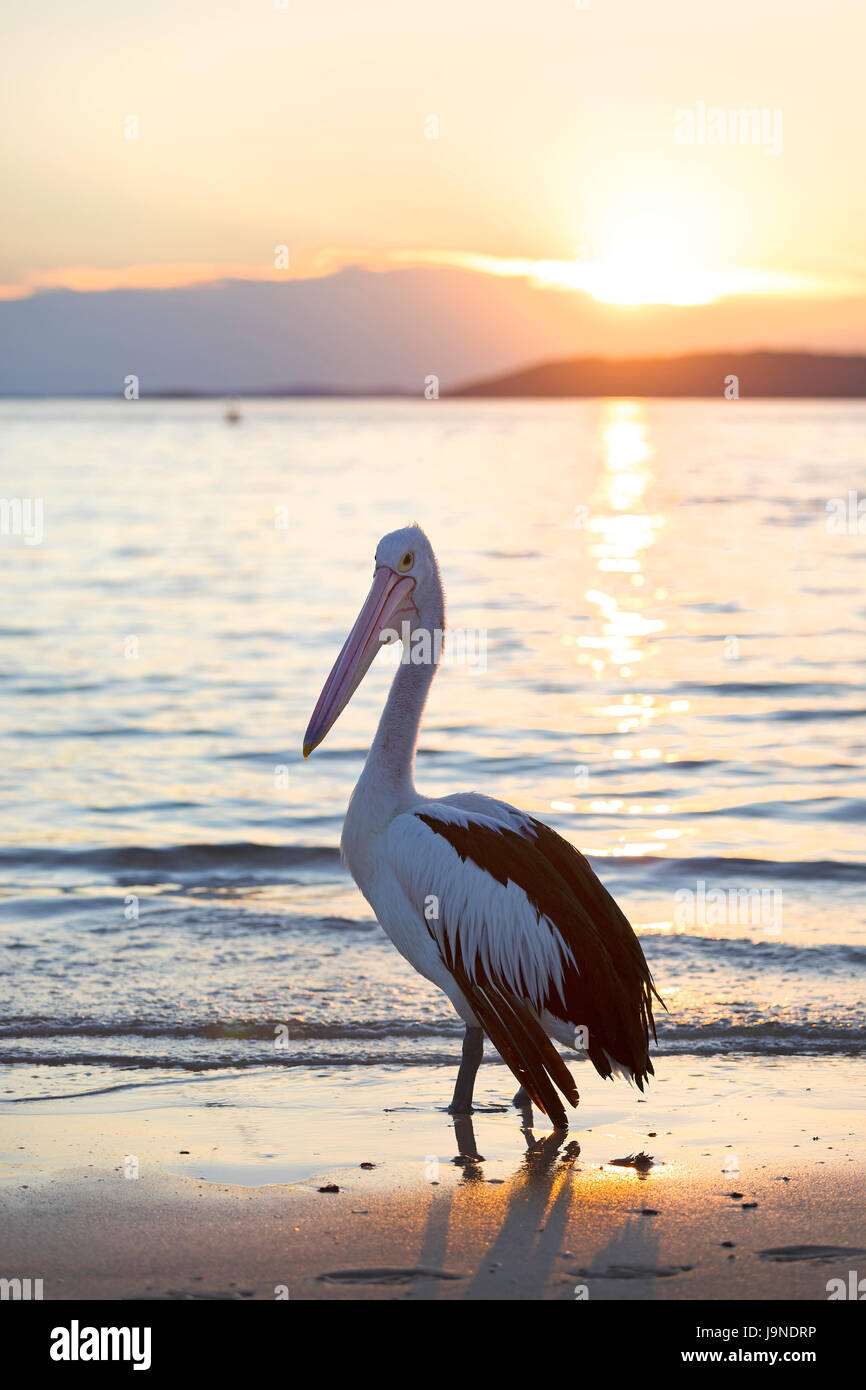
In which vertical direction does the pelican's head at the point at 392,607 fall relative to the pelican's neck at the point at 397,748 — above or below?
above

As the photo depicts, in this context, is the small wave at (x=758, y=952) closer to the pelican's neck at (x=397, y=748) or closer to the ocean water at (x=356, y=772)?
the ocean water at (x=356, y=772)

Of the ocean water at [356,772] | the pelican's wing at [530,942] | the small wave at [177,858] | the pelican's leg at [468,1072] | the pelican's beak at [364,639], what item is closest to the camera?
the pelican's wing at [530,942]

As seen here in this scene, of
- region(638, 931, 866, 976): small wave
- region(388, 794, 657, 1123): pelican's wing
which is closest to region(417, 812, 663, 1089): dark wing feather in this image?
region(388, 794, 657, 1123): pelican's wing

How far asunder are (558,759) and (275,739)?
2.24 metres

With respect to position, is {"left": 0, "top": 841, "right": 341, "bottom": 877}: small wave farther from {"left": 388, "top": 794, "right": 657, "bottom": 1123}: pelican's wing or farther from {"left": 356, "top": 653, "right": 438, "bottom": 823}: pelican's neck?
{"left": 388, "top": 794, "right": 657, "bottom": 1123}: pelican's wing

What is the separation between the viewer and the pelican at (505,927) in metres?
4.33

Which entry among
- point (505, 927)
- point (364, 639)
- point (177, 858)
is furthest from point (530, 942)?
Answer: point (177, 858)

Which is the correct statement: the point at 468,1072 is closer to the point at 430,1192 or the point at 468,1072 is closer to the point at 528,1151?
the point at 528,1151

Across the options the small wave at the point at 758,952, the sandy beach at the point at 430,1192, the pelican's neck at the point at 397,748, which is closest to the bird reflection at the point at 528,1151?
the sandy beach at the point at 430,1192

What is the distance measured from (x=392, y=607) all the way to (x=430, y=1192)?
1864mm

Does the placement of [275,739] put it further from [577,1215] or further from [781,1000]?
[577,1215]

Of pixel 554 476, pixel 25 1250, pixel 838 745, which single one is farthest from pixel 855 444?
pixel 25 1250

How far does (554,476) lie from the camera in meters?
46.5
